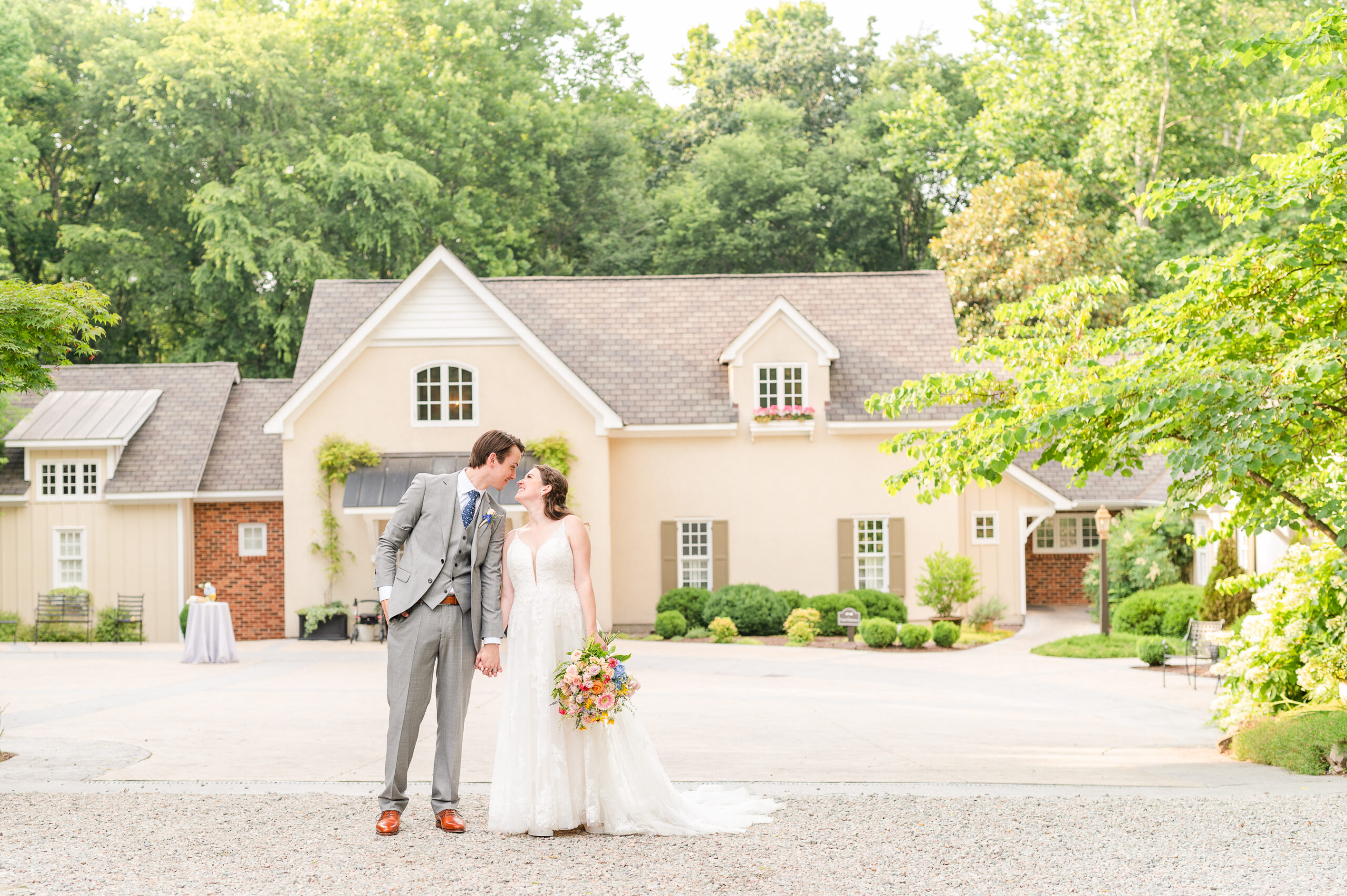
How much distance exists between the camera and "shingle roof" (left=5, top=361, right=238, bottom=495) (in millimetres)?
23172

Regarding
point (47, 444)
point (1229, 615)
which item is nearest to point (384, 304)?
point (47, 444)

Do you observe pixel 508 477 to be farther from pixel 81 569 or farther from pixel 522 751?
pixel 81 569

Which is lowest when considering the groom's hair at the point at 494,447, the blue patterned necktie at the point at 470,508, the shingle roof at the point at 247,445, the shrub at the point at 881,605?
the shrub at the point at 881,605

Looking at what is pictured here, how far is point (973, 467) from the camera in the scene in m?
8.62

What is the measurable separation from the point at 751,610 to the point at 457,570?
15409mm

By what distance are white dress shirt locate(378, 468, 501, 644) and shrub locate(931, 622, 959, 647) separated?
47.3 ft

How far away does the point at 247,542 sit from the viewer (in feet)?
78.4

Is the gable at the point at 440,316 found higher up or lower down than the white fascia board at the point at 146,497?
higher up

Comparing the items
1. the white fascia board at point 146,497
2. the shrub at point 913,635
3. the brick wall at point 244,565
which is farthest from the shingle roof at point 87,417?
the shrub at point 913,635

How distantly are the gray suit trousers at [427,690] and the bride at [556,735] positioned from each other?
254mm

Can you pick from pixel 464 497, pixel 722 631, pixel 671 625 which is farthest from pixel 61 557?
pixel 464 497

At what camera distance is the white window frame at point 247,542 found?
23.8 m

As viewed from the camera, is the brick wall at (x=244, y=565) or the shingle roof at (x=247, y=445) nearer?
the shingle roof at (x=247, y=445)

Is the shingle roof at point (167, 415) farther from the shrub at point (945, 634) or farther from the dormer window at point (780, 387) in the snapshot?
the shrub at point (945, 634)
